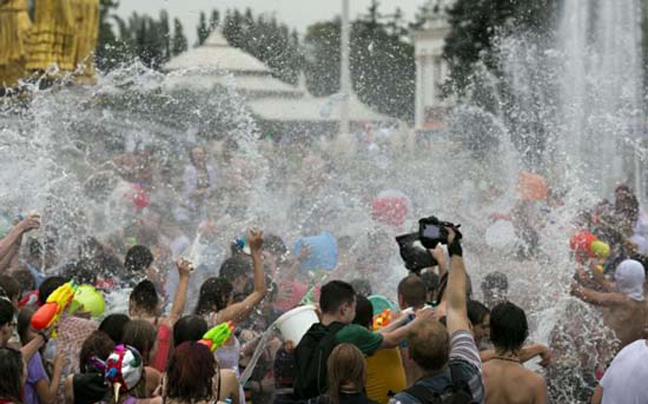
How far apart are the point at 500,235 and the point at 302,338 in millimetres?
5841

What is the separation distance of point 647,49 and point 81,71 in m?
15.9

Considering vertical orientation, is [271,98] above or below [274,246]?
above

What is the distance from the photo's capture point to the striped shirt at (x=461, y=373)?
17.3 ft

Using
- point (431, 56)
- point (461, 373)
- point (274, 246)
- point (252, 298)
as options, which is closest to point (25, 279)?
point (274, 246)

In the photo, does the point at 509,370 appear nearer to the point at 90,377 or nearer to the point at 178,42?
the point at 90,377

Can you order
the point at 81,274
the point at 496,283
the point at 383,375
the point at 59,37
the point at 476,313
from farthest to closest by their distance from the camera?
1. the point at 59,37
2. the point at 81,274
3. the point at 496,283
4. the point at 476,313
5. the point at 383,375

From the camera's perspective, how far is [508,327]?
593cm

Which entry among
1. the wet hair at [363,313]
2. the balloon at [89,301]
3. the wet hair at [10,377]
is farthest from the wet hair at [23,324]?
the wet hair at [363,313]

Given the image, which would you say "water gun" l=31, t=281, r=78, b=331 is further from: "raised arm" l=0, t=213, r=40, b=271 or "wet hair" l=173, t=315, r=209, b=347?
"raised arm" l=0, t=213, r=40, b=271

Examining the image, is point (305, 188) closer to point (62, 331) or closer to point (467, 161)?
point (467, 161)

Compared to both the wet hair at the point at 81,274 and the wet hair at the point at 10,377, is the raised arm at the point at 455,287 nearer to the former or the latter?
the wet hair at the point at 10,377

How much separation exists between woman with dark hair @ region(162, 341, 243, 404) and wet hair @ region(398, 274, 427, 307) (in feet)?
6.91

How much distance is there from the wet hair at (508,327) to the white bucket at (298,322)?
3.26ft

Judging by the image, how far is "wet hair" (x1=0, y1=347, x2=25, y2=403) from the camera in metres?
5.36
